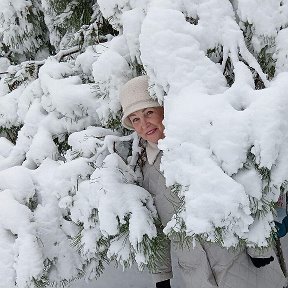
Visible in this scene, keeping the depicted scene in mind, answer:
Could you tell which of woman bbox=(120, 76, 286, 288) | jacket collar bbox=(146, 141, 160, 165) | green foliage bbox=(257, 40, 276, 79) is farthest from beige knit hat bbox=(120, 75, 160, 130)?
green foliage bbox=(257, 40, 276, 79)

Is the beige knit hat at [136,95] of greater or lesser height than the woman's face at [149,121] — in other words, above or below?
above

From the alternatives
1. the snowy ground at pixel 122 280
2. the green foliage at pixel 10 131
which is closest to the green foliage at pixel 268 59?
the green foliage at pixel 10 131

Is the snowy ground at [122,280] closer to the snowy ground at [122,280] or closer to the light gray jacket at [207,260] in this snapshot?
the snowy ground at [122,280]

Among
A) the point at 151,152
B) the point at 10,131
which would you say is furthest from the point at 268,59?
the point at 10,131

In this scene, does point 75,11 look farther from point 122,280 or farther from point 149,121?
point 122,280

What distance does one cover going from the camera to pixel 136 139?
254 centimetres

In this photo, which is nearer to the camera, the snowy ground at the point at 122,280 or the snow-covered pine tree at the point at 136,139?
the snow-covered pine tree at the point at 136,139

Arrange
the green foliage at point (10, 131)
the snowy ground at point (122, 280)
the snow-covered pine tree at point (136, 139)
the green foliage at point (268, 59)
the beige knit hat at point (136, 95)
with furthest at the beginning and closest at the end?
the snowy ground at point (122, 280), the green foliage at point (10, 131), the beige knit hat at point (136, 95), the green foliage at point (268, 59), the snow-covered pine tree at point (136, 139)

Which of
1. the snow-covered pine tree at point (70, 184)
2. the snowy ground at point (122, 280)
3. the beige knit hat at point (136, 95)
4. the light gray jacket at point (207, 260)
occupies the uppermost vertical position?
the beige knit hat at point (136, 95)

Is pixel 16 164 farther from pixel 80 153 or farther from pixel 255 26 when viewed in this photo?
pixel 255 26

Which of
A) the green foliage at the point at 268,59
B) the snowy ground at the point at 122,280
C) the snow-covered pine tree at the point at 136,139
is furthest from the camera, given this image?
the snowy ground at the point at 122,280

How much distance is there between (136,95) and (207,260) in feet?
3.62

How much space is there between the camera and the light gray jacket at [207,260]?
2400mm

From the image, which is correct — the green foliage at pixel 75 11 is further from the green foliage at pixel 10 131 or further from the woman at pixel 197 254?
the woman at pixel 197 254
